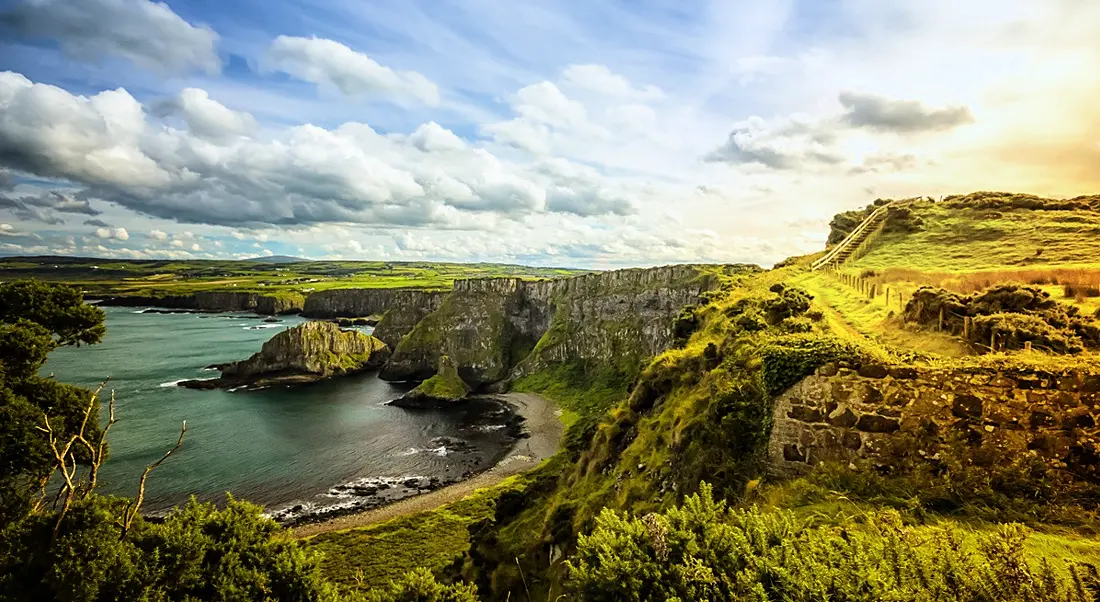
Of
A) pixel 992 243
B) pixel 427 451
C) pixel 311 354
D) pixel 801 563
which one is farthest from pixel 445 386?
pixel 801 563

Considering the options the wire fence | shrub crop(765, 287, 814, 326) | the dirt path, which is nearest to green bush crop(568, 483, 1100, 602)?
the wire fence

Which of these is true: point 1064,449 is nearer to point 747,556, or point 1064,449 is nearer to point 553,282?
point 747,556

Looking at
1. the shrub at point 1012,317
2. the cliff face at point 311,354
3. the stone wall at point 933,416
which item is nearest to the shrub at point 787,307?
the shrub at point 1012,317

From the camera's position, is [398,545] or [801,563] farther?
[398,545]

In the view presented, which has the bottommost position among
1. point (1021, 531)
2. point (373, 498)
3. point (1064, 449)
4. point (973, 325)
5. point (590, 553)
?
point (373, 498)

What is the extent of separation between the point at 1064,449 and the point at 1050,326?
424 centimetres

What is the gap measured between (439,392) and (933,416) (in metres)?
74.3

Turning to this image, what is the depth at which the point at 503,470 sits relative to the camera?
52.4 meters

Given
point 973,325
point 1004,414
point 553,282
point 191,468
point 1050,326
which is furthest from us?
point 553,282

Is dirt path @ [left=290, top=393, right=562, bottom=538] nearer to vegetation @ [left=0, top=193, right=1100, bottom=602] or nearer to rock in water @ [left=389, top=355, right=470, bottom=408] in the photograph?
vegetation @ [left=0, top=193, right=1100, bottom=602]

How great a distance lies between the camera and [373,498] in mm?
45844

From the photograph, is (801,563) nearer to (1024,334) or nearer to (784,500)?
(784,500)

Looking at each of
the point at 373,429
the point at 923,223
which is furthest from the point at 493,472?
the point at 923,223

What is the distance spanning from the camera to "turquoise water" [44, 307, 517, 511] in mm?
48281
